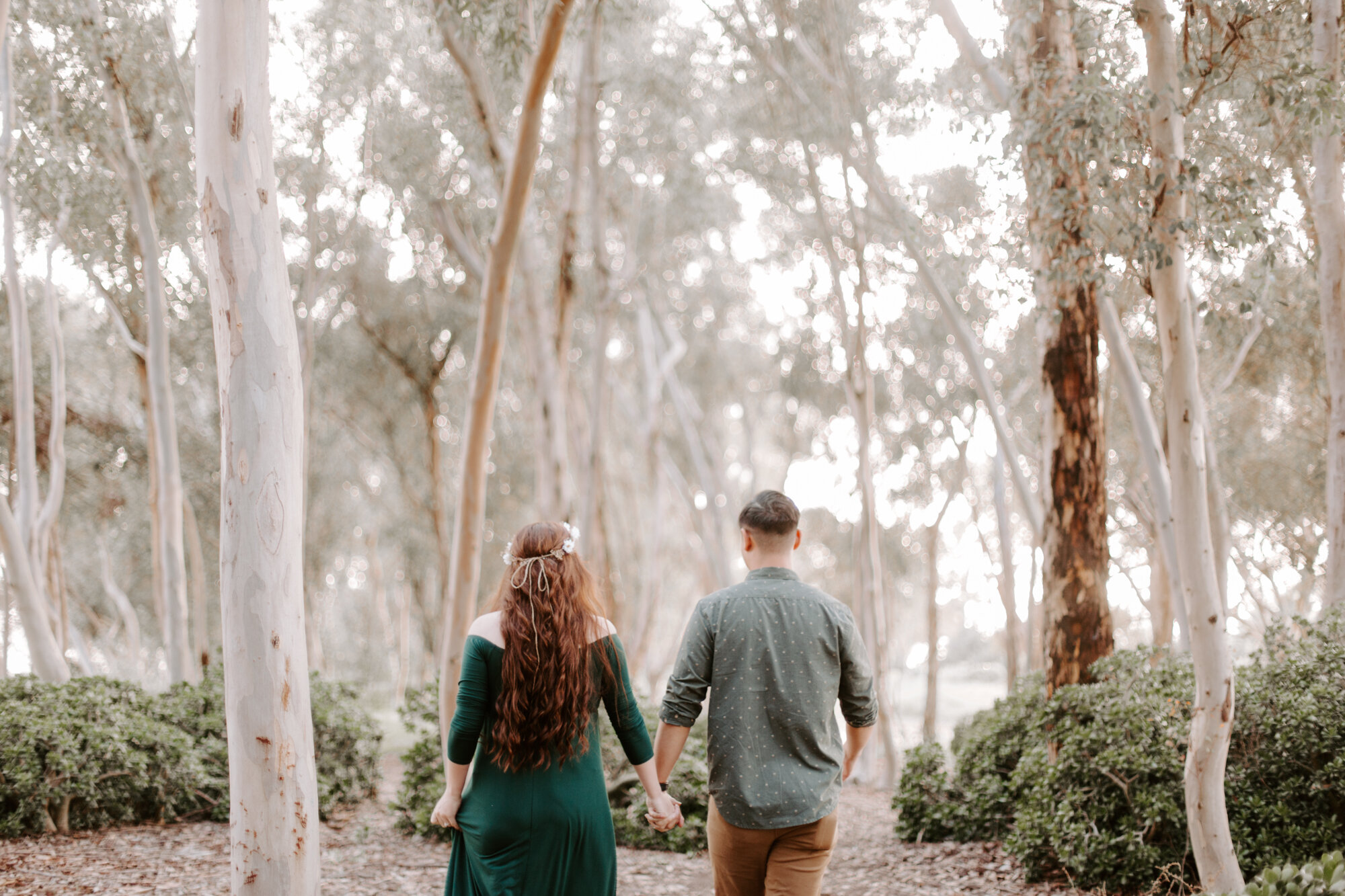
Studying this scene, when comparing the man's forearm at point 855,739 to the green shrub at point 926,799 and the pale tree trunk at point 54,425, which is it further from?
the pale tree trunk at point 54,425

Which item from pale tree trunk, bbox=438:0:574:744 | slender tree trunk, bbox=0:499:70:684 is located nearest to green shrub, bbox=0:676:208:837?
slender tree trunk, bbox=0:499:70:684

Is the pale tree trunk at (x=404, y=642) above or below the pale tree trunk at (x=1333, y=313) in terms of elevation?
below

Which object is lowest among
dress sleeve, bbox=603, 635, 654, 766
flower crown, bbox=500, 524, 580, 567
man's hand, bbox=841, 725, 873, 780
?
man's hand, bbox=841, 725, 873, 780

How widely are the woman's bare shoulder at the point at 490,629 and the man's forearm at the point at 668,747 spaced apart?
2.00ft

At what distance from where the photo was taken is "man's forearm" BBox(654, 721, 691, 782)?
3039 mm

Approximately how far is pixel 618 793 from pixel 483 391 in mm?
3273

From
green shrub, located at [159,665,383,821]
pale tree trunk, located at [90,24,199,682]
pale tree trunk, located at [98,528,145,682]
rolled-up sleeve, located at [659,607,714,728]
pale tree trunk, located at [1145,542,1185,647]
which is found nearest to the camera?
rolled-up sleeve, located at [659,607,714,728]

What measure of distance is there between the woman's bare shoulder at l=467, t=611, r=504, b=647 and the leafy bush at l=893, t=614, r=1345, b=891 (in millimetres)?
3791

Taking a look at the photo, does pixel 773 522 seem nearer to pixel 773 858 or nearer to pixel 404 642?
pixel 773 858

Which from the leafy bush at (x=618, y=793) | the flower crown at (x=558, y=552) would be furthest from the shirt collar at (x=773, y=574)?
the leafy bush at (x=618, y=793)

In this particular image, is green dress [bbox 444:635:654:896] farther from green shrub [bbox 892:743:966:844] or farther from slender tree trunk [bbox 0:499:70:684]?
slender tree trunk [bbox 0:499:70:684]

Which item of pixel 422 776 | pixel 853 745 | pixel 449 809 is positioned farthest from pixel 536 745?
pixel 422 776

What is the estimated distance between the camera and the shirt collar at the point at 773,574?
10.0 ft

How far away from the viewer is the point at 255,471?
3.32m
